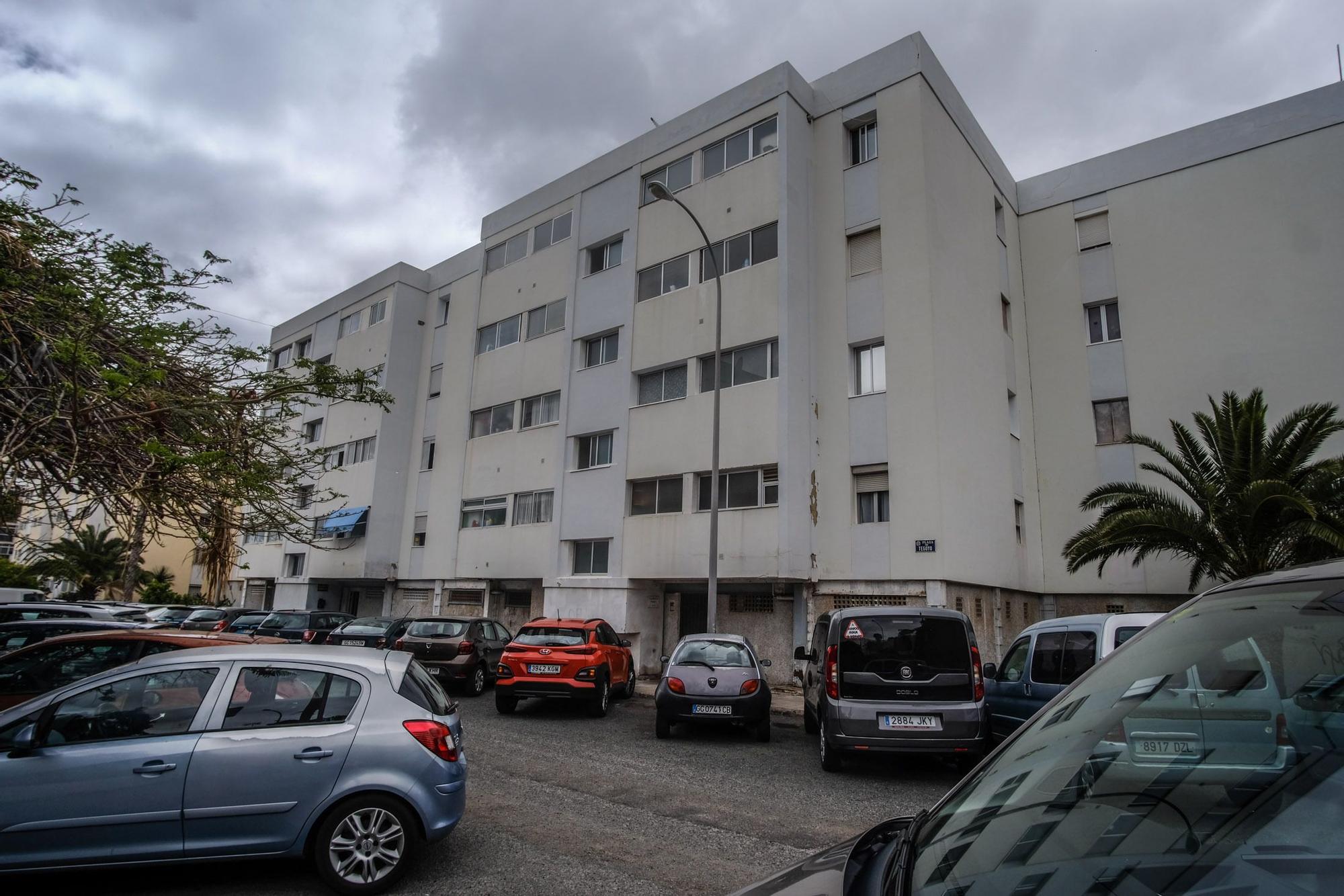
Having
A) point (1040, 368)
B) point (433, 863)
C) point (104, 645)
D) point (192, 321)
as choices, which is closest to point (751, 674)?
point (433, 863)

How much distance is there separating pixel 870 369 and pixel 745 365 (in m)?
3.12

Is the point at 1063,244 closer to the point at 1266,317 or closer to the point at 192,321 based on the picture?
the point at 1266,317

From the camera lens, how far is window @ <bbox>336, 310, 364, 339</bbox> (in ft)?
114

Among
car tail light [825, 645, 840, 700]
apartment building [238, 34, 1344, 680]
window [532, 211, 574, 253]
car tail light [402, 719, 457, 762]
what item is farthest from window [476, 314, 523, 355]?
car tail light [402, 719, 457, 762]

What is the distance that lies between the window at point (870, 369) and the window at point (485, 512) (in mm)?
12218

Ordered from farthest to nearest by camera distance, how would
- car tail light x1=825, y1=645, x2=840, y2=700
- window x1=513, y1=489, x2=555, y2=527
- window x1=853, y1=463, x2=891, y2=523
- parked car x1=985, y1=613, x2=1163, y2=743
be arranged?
1. window x1=513, y1=489, x2=555, y2=527
2. window x1=853, y1=463, x2=891, y2=523
3. car tail light x1=825, y1=645, x2=840, y2=700
4. parked car x1=985, y1=613, x2=1163, y2=743

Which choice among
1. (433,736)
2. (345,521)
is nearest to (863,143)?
(433,736)

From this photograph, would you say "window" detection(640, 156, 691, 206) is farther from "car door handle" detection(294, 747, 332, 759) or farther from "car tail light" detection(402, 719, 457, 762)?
"car door handle" detection(294, 747, 332, 759)

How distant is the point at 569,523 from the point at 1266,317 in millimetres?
18818

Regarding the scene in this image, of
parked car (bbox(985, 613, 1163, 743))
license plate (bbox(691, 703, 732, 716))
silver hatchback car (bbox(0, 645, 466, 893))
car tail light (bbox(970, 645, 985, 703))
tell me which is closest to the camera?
silver hatchback car (bbox(0, 645, 466, 893))

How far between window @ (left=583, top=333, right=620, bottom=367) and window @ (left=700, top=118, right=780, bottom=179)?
5513 millimetres

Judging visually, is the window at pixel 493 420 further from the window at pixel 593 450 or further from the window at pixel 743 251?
the window at pixel 743 251

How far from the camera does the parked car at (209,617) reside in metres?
22.5

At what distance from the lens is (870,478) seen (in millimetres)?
18703
